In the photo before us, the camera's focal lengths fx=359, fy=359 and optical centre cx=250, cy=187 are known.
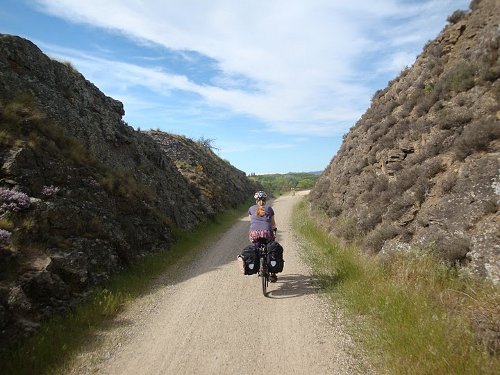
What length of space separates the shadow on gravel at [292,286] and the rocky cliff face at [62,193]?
4.62 metres

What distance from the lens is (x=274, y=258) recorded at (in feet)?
29.8

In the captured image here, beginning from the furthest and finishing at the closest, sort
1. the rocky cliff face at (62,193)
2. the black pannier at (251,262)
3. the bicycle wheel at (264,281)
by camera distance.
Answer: the black pannier at (251,262)
the bicycle wheel at (264,281)
the rocky cliff face at (62,193)

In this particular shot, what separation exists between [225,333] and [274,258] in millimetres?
2732

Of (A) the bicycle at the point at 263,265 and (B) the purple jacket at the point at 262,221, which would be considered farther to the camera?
(B) the purple jacket at the point at 262,221

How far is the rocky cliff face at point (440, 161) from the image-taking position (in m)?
8.18

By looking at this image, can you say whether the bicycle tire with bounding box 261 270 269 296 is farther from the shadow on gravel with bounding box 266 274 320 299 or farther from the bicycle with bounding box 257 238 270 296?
the shadow on gravel with bounding box 266 274 320 299

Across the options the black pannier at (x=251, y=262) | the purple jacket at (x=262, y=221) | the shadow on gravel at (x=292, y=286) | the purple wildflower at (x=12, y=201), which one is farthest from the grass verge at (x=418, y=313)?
the purple wildflower at (x=12, y=201)

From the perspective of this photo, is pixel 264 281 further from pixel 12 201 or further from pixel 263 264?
pixel 12 201

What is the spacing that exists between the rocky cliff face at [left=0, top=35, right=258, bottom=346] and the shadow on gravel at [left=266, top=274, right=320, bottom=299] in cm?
462

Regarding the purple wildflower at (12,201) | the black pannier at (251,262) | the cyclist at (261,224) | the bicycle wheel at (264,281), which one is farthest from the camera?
the cyclist at (261,224)

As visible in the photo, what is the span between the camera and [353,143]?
2128cm

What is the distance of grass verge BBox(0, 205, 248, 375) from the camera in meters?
5.64

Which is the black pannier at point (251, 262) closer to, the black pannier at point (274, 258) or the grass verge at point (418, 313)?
the black pannier at point (274, 258)

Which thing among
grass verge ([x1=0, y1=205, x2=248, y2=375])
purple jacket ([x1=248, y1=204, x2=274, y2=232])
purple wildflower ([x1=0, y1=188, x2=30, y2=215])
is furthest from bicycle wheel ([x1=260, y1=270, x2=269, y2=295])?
purple wildflower ([x1=0, y1=188, x2=30, y2=215])
